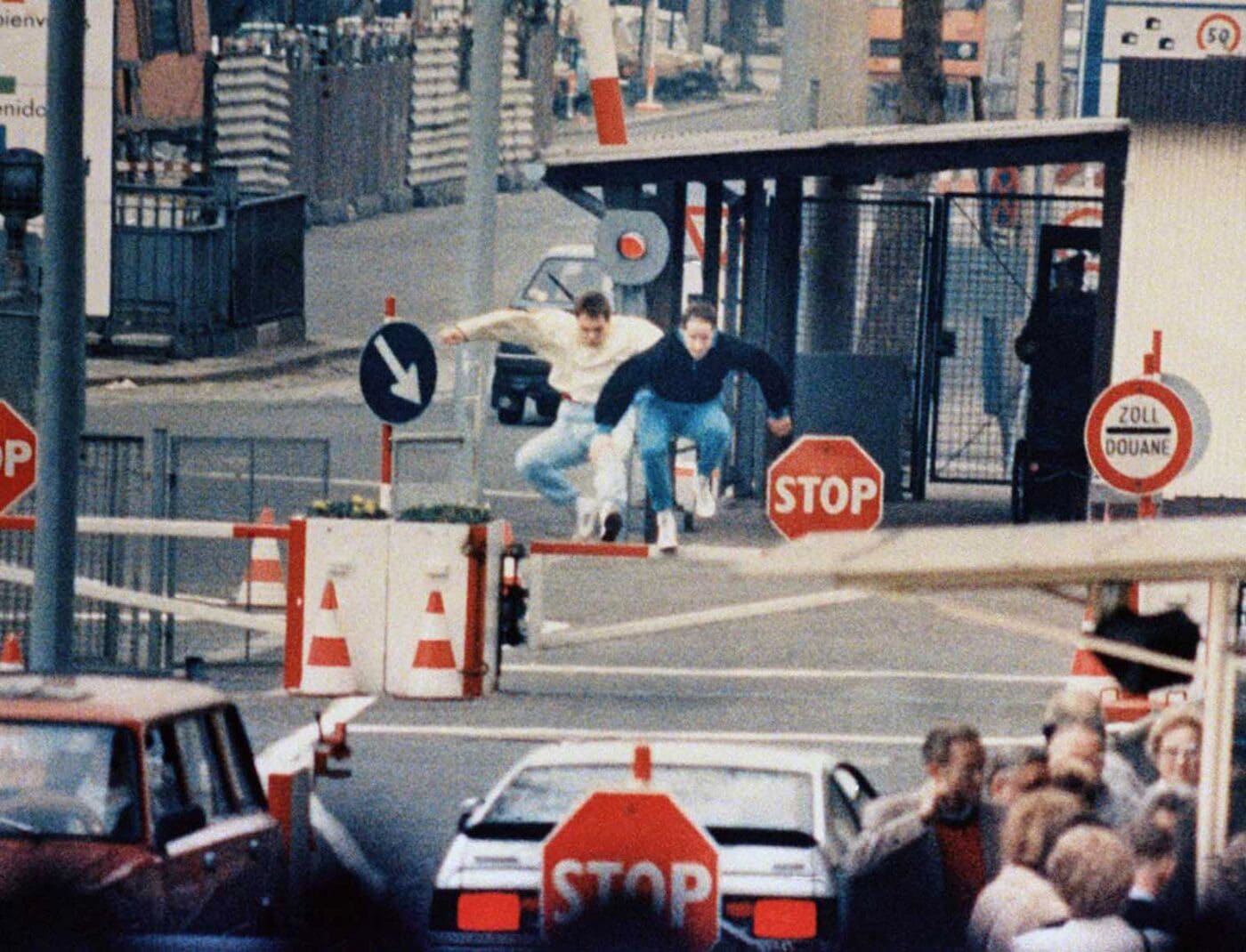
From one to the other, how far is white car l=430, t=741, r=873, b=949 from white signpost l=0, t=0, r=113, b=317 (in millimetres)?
9807

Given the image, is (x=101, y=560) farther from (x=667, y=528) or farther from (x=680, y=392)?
(x=680, y=392)

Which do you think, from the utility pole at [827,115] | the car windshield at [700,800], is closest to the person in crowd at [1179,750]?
the car windshield at [700,800]

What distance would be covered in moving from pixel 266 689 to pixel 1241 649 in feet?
28.2

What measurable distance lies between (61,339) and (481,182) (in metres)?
8.11

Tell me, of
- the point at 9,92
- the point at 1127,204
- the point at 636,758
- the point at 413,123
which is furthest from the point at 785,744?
the point at 413,123

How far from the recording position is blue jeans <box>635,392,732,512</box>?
66.5 feet

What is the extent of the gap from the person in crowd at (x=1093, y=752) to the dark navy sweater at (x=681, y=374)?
931cm

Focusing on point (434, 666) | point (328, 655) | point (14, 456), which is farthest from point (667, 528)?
point (14, 456)

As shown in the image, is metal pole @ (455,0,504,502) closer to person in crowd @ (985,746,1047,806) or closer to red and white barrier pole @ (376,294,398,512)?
red and white barrier pole @ (376,294,398,512)

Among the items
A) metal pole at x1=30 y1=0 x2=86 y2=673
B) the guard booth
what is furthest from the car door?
the guard booth

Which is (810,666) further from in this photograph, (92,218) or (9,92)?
(9,92)

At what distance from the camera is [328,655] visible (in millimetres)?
17031

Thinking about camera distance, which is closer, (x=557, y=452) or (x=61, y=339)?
(x=61, y=339)

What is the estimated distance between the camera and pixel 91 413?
30.5 meters
